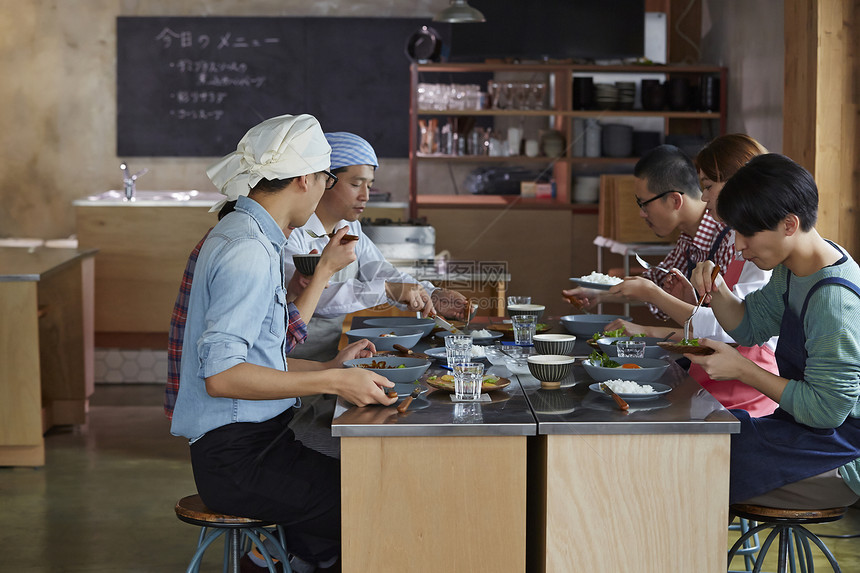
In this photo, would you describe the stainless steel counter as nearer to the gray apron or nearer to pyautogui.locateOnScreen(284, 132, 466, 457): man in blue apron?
the gray apron

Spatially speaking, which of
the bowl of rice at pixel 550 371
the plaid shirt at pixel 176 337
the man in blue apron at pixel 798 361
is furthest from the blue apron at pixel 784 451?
the plaid shirt at pixel 176 337

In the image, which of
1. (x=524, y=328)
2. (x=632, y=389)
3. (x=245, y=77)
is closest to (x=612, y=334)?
(x=524, y=328)

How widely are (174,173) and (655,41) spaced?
12.1 feet

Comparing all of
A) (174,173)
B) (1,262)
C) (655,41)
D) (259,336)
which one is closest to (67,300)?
(1,262)

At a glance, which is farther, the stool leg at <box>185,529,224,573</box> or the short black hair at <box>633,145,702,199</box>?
the short black hair at <box>633,145,702,199</box>

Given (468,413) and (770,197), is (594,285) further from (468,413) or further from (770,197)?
(468,413)

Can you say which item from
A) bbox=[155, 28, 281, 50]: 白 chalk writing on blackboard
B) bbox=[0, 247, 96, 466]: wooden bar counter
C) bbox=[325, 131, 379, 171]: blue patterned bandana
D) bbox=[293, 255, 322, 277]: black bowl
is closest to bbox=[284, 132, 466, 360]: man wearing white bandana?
bbox=[325, 131, 379, 171]: blue patterned bandana

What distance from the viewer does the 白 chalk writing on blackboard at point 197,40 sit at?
22.3ft

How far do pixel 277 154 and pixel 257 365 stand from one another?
514mm

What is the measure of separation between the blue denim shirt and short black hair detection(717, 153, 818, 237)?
1.06 m

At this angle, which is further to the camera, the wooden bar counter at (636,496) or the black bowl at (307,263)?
the black bowl at (307,263)

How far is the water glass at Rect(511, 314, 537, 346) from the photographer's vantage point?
2758mm

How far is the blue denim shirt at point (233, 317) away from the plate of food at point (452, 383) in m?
0.36

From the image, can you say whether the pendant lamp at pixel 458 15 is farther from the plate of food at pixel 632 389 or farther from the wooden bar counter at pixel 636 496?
the wooden bar counter at pixel 636 496
